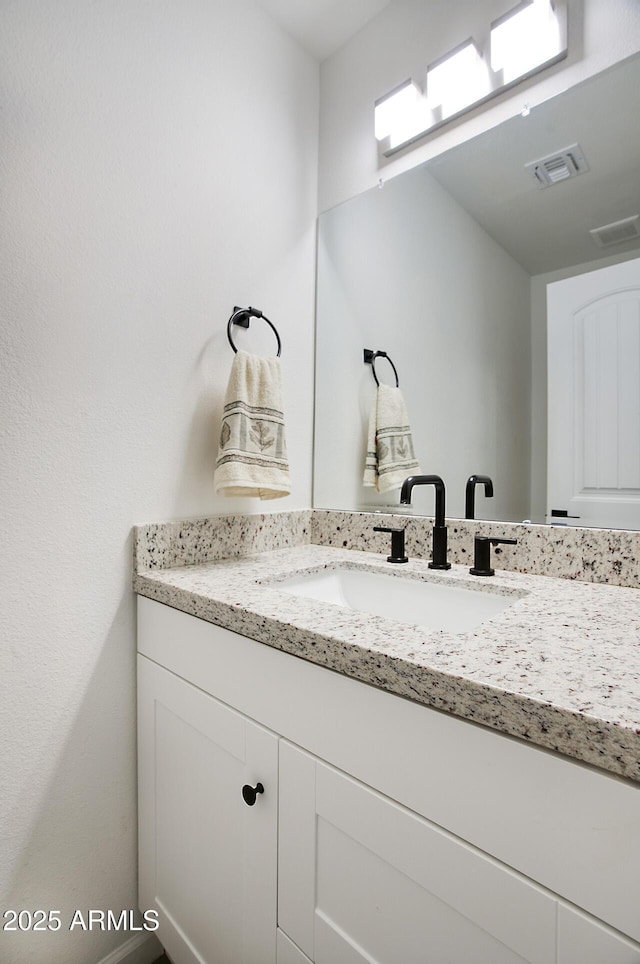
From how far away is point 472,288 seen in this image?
1.20 m

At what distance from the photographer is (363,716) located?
0.61 metres

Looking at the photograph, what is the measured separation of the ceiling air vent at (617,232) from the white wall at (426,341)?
0.16 metres

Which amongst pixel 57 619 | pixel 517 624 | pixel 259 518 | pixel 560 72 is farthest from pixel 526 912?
pixel 560 72

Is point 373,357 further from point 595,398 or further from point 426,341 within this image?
point 595,398

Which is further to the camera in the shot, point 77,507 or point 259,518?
point 259,518

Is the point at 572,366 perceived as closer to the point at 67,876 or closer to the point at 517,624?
the point at 517,624

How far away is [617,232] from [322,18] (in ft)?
3.65

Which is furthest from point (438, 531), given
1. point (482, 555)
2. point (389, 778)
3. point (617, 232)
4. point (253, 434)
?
point (617, 232)

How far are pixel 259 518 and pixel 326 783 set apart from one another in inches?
29.7

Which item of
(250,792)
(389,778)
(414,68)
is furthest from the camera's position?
(414,68)

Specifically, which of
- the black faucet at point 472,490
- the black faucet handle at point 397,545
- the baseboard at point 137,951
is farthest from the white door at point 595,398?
the baseboard at point 137,951

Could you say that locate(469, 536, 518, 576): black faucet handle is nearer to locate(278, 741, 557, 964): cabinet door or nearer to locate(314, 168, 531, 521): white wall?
locate(314, 168, 531, 521): white wall

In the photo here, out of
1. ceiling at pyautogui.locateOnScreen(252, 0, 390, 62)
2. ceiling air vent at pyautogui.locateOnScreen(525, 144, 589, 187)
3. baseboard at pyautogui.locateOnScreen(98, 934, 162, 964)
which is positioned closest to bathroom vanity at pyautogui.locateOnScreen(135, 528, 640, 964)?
baseboard at pyautogui.locateOnScreen(98, 934, 162, 964)

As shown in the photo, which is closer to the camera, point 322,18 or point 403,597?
point 403,597
